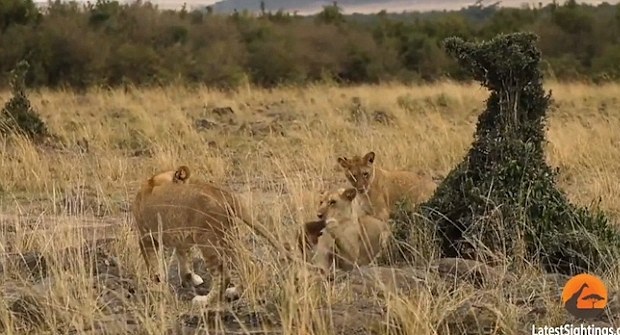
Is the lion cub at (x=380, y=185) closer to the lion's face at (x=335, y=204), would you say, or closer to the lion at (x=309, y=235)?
the lion's face at (x=335, y=204)

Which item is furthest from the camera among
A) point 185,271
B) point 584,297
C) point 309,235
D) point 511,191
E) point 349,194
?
point 349,194

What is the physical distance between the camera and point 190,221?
21.4 ft

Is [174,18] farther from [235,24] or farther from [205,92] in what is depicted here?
[205,92]

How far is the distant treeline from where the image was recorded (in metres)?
28.5

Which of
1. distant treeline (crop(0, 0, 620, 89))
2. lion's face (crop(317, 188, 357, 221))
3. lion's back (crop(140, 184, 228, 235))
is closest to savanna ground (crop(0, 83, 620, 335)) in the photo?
lion's face (crop(317, 188, 357, 221))

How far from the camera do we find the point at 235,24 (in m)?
38.8

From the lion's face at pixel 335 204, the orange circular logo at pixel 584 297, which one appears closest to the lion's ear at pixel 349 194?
the lion's face at pixel 335 204

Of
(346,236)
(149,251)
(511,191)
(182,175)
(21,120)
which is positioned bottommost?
(21,120)

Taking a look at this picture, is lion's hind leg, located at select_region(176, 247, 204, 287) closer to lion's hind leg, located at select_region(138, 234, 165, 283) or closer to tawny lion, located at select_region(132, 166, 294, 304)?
tawny lion, located at select_region(132, 166, 294, 304)

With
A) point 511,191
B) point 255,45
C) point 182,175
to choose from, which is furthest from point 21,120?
point 255,45

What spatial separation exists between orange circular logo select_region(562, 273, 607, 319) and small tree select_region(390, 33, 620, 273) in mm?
1003

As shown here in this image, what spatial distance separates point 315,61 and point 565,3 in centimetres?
1152

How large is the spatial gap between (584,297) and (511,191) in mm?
1849

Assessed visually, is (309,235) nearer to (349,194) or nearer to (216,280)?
(349,194)
